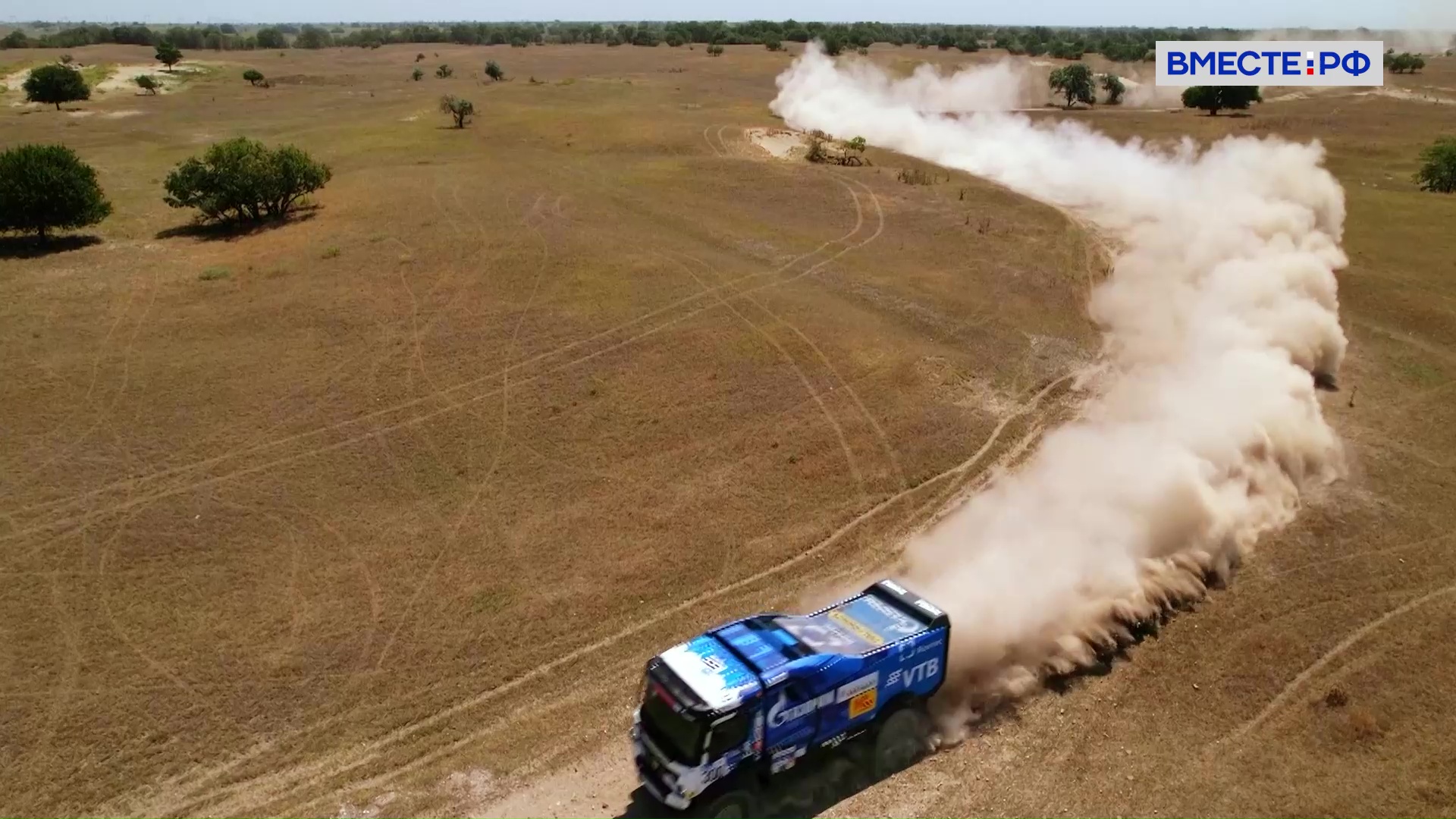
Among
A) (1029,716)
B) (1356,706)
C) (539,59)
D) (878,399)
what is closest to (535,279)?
(878,399)

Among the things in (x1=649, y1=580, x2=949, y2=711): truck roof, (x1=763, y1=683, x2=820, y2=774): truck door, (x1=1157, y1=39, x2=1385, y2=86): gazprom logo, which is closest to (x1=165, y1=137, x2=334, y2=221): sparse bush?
(x1=649, y1=580, x2=949, y2=711): truck roof

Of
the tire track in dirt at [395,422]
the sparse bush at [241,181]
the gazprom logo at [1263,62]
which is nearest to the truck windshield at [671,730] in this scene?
the tire track in dirt at [395,422]

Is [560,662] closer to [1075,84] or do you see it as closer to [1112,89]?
[1075,84]

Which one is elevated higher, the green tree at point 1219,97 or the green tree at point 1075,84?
the green tree at point 1075,84

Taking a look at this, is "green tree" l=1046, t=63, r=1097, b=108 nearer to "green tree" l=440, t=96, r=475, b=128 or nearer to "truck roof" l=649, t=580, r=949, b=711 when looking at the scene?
"green tree" l=440, t=96, r=475, b=128

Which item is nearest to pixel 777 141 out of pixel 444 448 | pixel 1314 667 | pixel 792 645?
pixel 444 448

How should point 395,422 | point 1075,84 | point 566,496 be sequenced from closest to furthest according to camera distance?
point 566,496 < point 395,422 < point 1075,84

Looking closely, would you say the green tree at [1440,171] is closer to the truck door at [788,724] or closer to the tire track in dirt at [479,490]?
the tire track in dirt at [479,490]

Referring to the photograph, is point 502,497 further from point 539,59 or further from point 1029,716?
point 539,59
